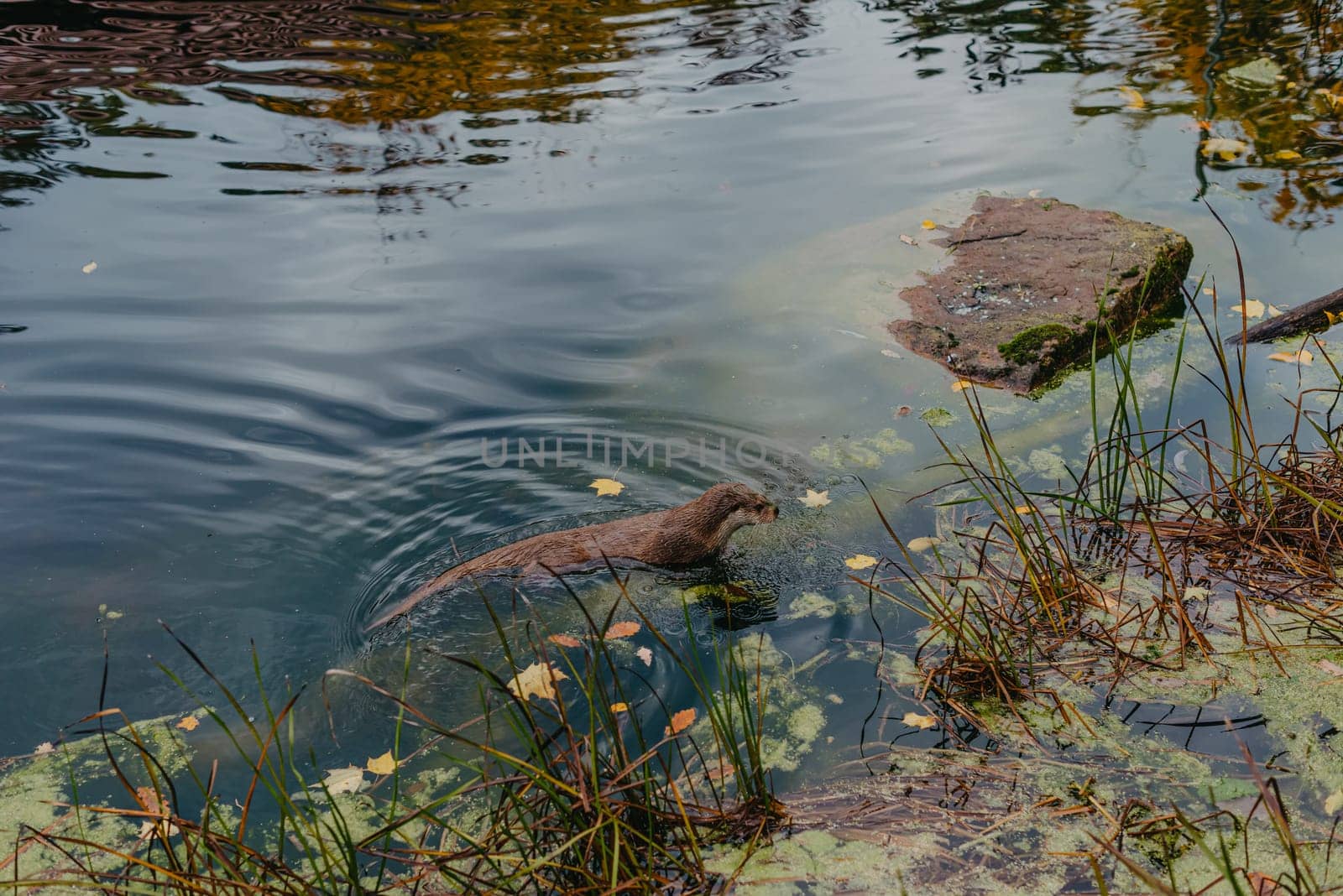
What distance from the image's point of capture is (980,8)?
12.9 metres

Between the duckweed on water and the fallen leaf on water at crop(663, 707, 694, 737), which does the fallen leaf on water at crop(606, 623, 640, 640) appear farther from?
the duckweed on water

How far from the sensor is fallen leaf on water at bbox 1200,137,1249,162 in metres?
9.17

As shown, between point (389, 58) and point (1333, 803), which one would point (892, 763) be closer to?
point (1333, 803)

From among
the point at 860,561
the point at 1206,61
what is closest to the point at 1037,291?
the point at 860,561

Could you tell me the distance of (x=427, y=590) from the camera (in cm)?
477

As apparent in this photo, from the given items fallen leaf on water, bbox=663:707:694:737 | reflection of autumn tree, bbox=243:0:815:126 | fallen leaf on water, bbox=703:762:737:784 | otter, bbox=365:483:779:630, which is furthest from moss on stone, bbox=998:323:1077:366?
reflection of autumn tree, bbox=243:0:815:126

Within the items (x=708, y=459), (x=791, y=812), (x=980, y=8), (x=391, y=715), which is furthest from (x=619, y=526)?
(x=980, y=8)

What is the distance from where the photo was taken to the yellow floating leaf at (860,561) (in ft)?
16.0

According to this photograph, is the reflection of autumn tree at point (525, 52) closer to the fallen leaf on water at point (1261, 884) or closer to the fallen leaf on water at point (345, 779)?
the fallen leaf on water at point (345, 779)

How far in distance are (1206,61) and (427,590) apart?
10.8 metres

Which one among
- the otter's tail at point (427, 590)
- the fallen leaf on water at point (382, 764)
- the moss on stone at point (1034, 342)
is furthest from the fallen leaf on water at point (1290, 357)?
the fallen leaf on water at point (382, 764)

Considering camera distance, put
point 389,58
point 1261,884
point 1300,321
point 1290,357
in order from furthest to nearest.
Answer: point 389,58 → point 1290,357 → point 1300,321 → point 1261,884

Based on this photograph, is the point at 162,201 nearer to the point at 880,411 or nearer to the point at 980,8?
the point at 880,411

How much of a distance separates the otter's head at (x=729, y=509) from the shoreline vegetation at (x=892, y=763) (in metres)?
0.65
